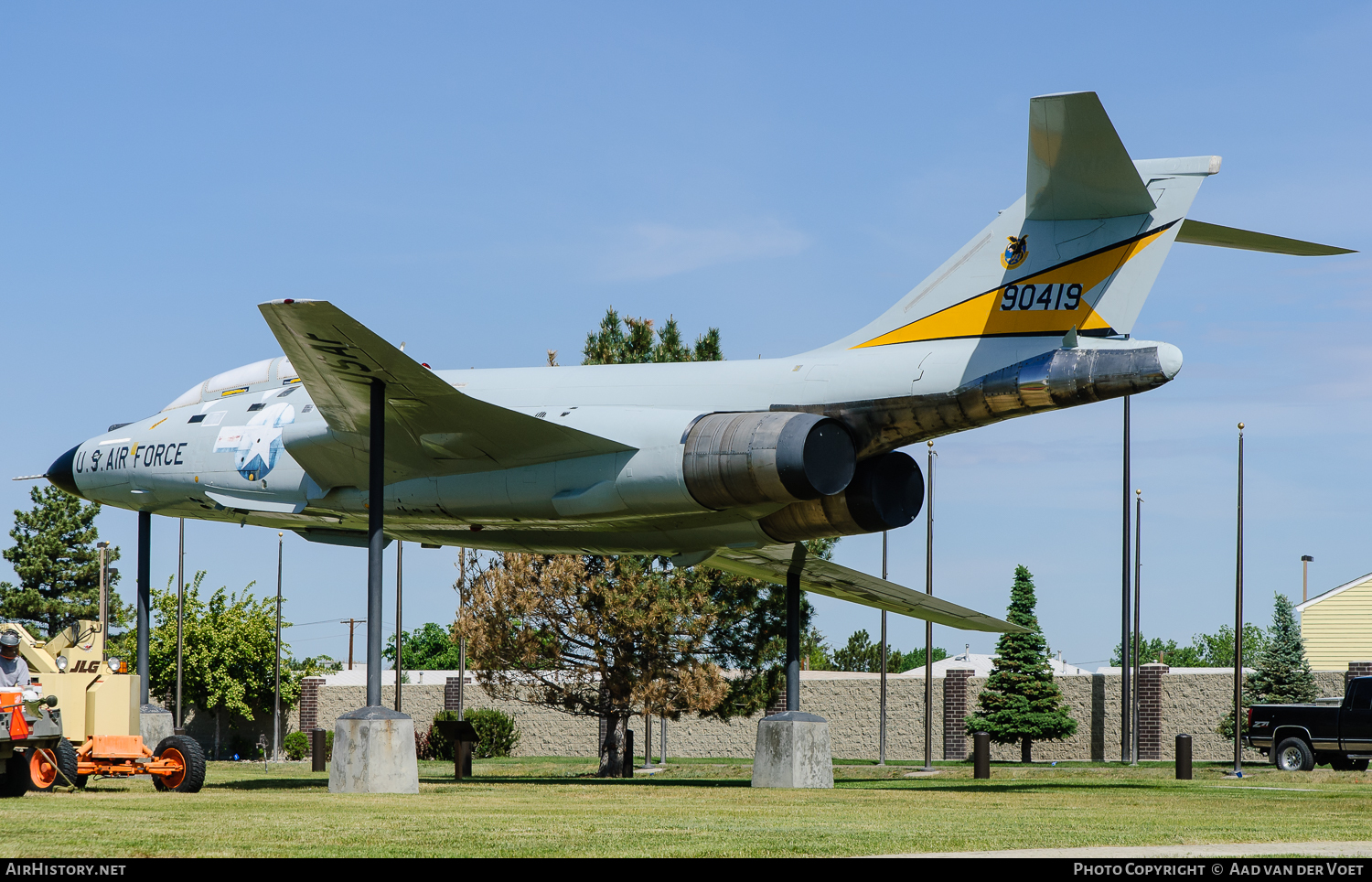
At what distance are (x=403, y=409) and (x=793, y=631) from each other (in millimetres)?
7202

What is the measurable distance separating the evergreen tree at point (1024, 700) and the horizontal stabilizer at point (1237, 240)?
24600 millimetres

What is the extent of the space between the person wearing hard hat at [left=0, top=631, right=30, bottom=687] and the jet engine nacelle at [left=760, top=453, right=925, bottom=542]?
9443 mm

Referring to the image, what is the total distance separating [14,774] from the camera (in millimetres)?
14344

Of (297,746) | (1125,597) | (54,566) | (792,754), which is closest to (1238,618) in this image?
(1125,597)

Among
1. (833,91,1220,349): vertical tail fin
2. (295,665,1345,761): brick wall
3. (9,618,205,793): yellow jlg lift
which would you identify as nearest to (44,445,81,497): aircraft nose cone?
(9,618,205,793): yellow jlg lift

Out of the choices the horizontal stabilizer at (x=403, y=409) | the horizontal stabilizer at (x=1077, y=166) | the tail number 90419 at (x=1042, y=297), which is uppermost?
the horizontal stabilizer at (x=1077, y=166)

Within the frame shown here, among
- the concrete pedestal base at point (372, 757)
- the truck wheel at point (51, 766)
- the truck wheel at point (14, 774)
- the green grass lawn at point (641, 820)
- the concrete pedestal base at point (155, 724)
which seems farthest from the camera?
the concrete pedestal base at point (155, 724)

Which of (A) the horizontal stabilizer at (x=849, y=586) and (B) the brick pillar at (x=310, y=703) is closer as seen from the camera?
(A) the horizontal stabilizer at (x=849, y=586)

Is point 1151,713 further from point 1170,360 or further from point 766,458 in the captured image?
point 766,458

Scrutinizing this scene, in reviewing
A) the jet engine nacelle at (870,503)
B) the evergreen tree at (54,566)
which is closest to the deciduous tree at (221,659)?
the evergreen tree at (54,566)

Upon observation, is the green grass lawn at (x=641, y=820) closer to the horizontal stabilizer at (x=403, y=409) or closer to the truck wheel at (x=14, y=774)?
the truck wheel at (x=14, y=774)

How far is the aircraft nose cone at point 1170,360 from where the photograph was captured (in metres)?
15.7

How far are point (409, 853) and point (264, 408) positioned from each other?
502 inches

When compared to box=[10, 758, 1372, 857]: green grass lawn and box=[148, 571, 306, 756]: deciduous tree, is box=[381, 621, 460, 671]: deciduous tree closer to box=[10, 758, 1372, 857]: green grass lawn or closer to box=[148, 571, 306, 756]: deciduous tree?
box=[148, 571, 306, 756]: deciduous tree
